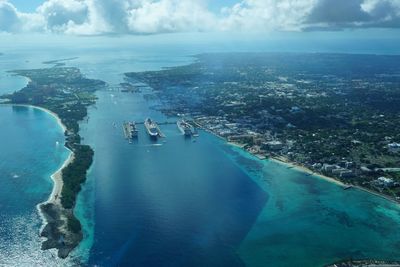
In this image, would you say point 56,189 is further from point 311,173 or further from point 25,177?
point 311,173

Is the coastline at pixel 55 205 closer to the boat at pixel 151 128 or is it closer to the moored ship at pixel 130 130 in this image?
the moored ship at pixel 130 130

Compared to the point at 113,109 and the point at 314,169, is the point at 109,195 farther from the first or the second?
the point at 113,109

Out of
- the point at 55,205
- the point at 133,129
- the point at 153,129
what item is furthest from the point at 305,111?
the point at 55,205

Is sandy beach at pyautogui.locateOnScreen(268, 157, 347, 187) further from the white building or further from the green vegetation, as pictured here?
the green vegetation

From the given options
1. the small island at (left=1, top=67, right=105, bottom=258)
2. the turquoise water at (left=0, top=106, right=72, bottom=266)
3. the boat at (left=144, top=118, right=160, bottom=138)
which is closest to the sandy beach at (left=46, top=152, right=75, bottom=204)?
the small island at (left=1, top=67, right=105, bottom=258)

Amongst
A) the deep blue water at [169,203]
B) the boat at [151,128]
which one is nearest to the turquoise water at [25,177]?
the deep blue water at [169,203]
